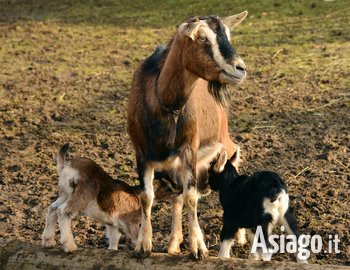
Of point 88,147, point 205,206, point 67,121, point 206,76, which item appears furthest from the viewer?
point 67,121

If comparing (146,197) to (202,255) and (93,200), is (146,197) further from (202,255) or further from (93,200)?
(202,255)

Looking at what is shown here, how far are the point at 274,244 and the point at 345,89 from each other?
464cm

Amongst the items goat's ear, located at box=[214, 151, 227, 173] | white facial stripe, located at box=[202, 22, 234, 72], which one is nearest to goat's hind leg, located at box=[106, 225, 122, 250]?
goat's ear, located at box=[214, 151, 227, 173]

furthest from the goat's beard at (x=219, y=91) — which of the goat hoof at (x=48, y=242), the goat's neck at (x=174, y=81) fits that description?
the goat hoof at (x=48, y=242)

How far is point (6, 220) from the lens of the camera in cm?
798

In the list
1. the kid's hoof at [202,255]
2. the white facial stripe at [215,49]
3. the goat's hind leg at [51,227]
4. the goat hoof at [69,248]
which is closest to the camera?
the white facial stripe at [215,49]

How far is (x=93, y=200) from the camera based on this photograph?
23.3 feet

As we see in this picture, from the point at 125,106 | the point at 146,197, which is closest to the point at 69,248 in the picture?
the point at 146,197

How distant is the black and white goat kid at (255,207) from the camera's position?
22.1 ft

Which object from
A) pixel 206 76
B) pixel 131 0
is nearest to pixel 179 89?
pixel 206 76

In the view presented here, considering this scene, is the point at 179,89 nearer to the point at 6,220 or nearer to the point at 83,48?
the point at 6,220

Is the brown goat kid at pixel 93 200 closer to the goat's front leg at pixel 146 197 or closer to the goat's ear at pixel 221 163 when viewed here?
the goat's front leg at pixel 146 197

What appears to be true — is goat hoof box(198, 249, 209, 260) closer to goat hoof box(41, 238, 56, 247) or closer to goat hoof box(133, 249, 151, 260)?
goat hoof box(133, 249, 151, 260)

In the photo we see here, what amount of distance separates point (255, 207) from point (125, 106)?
4.52 metres
